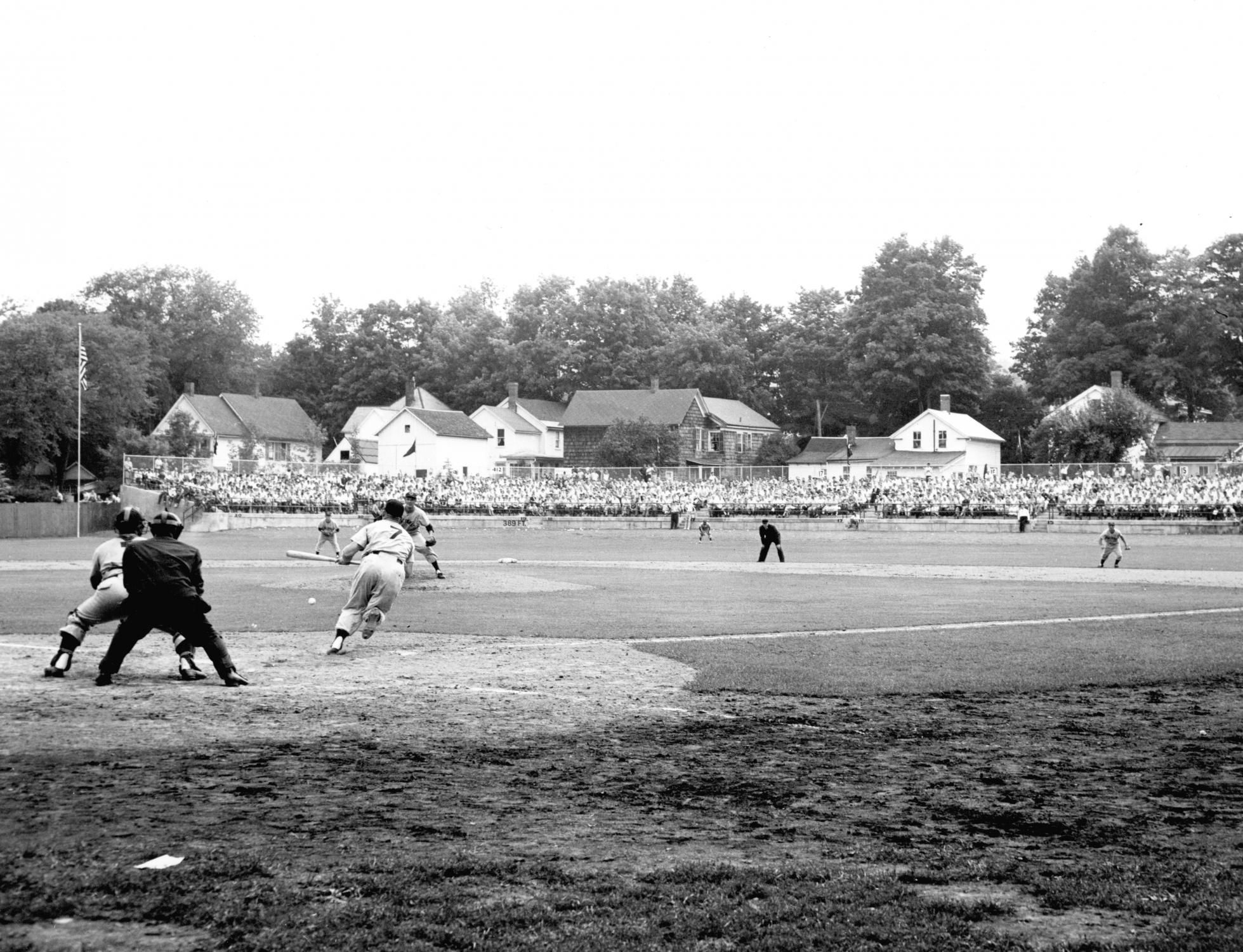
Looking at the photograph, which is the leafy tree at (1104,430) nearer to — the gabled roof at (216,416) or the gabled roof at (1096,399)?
the gabled roof at (1096,399)

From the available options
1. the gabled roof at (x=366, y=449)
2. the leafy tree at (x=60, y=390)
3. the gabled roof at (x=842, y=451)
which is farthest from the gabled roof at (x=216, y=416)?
the gabled roof at (x=842, y=451)

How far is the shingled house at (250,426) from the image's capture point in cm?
9412

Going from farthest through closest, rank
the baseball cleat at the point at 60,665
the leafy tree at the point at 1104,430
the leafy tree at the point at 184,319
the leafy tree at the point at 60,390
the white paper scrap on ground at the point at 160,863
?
1. the leafy tree at the point at 184,319
2. the leafy tree at the point at 1104,430
3. the leafy tree at the point at 60,390
4. the baseball cleat at the point at 60,665
5. the white paper scrap on ground at the point at 160,863

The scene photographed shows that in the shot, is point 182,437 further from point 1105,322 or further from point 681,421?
point 1105,322

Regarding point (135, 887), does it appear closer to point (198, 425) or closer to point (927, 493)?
point (927, 493)

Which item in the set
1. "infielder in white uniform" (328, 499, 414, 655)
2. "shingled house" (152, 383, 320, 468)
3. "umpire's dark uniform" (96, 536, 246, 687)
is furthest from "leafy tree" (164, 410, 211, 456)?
"umpire's dark uniform" (96, 536, 246, 687)

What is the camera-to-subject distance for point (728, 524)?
6006 centimetres

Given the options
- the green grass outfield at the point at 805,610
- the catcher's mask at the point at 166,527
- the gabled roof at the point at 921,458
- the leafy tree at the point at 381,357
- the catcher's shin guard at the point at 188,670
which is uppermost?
the leafy tree at the point at 381,357

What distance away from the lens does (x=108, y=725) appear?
949cm

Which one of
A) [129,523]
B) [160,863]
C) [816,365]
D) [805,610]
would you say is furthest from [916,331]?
[160,863]

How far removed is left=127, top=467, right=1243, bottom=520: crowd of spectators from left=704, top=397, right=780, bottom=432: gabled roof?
21655 millimetres

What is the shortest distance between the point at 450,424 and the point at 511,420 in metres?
5.66

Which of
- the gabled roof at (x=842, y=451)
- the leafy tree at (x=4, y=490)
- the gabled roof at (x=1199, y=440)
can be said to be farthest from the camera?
the gabled roof at (x=842, y=451)

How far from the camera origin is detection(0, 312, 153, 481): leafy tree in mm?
65375
